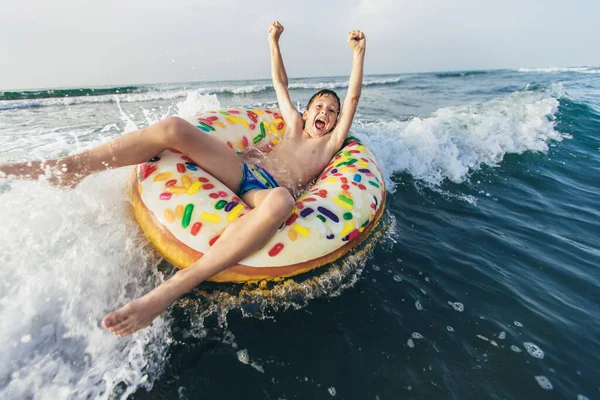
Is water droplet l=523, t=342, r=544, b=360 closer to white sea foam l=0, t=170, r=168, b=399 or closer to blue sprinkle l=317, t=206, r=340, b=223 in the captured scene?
blue sprinkle l=317, t=206, r=340, b=223

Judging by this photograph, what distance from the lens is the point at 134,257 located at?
2246mm

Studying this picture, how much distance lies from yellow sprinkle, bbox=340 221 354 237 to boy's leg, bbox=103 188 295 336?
0.54m

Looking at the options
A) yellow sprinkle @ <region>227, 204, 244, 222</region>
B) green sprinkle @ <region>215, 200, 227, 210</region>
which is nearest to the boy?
yellow sprinkle @ <region>227, 204, 244, 222</region>

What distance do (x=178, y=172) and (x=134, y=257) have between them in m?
0.63

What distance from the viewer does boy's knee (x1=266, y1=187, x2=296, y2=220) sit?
75.2 inches

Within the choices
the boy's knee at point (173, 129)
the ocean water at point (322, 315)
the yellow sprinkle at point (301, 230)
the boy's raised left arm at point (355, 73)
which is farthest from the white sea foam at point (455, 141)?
the boy's knee at point (173, 129)

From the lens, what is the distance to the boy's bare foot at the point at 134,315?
1.61m

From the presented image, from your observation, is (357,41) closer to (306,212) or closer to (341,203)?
(341,203)

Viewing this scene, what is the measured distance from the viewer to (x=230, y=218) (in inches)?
81.8

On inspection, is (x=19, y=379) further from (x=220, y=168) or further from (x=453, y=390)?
(x=453, y=390)

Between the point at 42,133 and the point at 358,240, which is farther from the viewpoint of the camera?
the point at 42,133

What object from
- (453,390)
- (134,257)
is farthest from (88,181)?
(453,390)

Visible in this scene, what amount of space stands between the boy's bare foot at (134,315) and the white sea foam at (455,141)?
10.1 ft

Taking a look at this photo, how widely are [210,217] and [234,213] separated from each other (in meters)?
0.15
